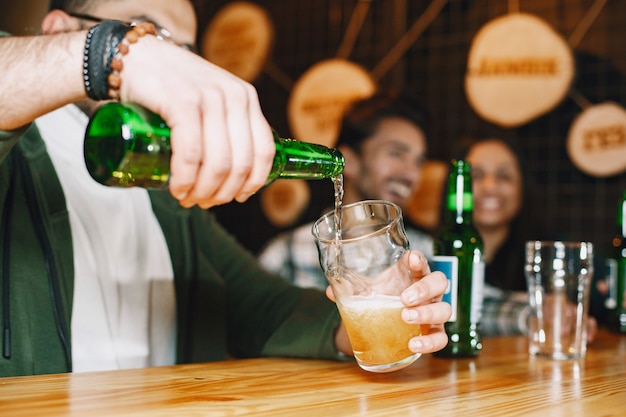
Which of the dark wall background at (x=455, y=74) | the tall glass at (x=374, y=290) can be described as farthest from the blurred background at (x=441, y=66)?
the tall glass at (x=374, y=290)

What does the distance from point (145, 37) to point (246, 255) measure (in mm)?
1019

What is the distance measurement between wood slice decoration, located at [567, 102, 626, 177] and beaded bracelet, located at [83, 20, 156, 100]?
2877 millimetres

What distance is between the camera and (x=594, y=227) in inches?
128

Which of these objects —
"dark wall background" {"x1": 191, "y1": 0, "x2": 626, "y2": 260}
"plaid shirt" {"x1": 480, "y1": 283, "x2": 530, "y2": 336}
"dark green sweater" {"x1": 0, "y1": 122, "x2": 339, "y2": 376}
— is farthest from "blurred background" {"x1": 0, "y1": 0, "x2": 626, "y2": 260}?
"dark green sweater" {"x1": 0, "y1": 122, "x2": 339, "y2": 376}

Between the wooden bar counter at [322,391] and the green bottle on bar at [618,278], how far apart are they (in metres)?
0.64

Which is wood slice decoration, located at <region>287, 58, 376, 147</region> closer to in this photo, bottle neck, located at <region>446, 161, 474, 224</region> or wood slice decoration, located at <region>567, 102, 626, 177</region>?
wood slice decoration, located at <region>567, 102, 626, 177</region>

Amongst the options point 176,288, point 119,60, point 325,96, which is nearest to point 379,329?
point 119,60

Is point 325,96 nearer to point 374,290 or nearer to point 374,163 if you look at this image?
point 374,163

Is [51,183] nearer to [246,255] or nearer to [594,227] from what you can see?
[246,255]

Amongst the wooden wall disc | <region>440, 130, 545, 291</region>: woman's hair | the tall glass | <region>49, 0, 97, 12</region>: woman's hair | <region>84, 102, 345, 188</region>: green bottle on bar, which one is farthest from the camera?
the wooden wall disc

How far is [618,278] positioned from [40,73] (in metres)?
1.49

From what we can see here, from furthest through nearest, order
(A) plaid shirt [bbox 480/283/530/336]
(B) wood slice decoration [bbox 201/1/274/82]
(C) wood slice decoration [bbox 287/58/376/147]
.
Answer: (B) wood slice decoration [bbox 201/1/274/82] → (C) wood slice decoration [bbox 287/58/376/147] → (A) plaid shirt [bbox 480/283/530/336]

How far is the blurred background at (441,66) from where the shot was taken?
130 inches

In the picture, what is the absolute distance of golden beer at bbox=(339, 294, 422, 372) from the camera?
899 millimetres
